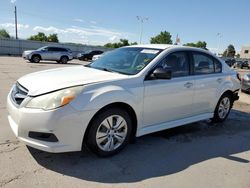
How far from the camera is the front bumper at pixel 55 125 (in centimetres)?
336

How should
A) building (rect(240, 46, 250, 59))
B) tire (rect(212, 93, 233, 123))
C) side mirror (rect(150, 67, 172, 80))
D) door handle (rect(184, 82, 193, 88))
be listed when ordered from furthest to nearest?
building (rect(240, 46, 250, 59)) → tire (rect(212, 93, 233, 123)) → door handle (rect(184, 82, 193, 88)) → side mirror (rect(150, 67, 172, 80))

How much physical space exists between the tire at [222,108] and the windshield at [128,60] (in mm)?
2236

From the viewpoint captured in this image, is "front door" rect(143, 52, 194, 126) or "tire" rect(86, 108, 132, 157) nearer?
"tire" rect(86, 108, 132, 157)

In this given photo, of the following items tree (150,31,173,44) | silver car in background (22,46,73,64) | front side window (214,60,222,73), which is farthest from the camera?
tree (150,31,173,44)

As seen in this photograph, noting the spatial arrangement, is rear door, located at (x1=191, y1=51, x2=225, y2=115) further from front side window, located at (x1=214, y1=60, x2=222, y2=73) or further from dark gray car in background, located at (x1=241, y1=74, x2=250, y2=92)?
dark gray car in background, located at (x1=241, y1=74, x2=250, y2=92)

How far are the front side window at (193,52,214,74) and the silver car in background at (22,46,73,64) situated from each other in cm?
1987

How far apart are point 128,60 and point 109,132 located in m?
1.44

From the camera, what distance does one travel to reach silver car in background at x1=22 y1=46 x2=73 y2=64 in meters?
23.0

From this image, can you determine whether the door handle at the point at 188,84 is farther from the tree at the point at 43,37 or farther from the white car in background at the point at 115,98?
the tree at the point at 43,37

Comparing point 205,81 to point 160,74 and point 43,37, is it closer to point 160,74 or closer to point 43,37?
point 160,74

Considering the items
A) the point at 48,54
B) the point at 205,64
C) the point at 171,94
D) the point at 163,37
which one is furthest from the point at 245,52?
the point at 171,94

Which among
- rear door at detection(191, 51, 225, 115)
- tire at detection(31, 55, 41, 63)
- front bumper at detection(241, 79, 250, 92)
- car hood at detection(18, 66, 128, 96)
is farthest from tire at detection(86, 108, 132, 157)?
tire at detection(31, 55, 41, 63)

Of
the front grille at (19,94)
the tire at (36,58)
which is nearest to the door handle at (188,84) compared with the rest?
the front grille at (19,94)

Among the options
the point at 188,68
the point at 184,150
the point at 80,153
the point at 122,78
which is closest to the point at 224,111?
the point at 188,68
